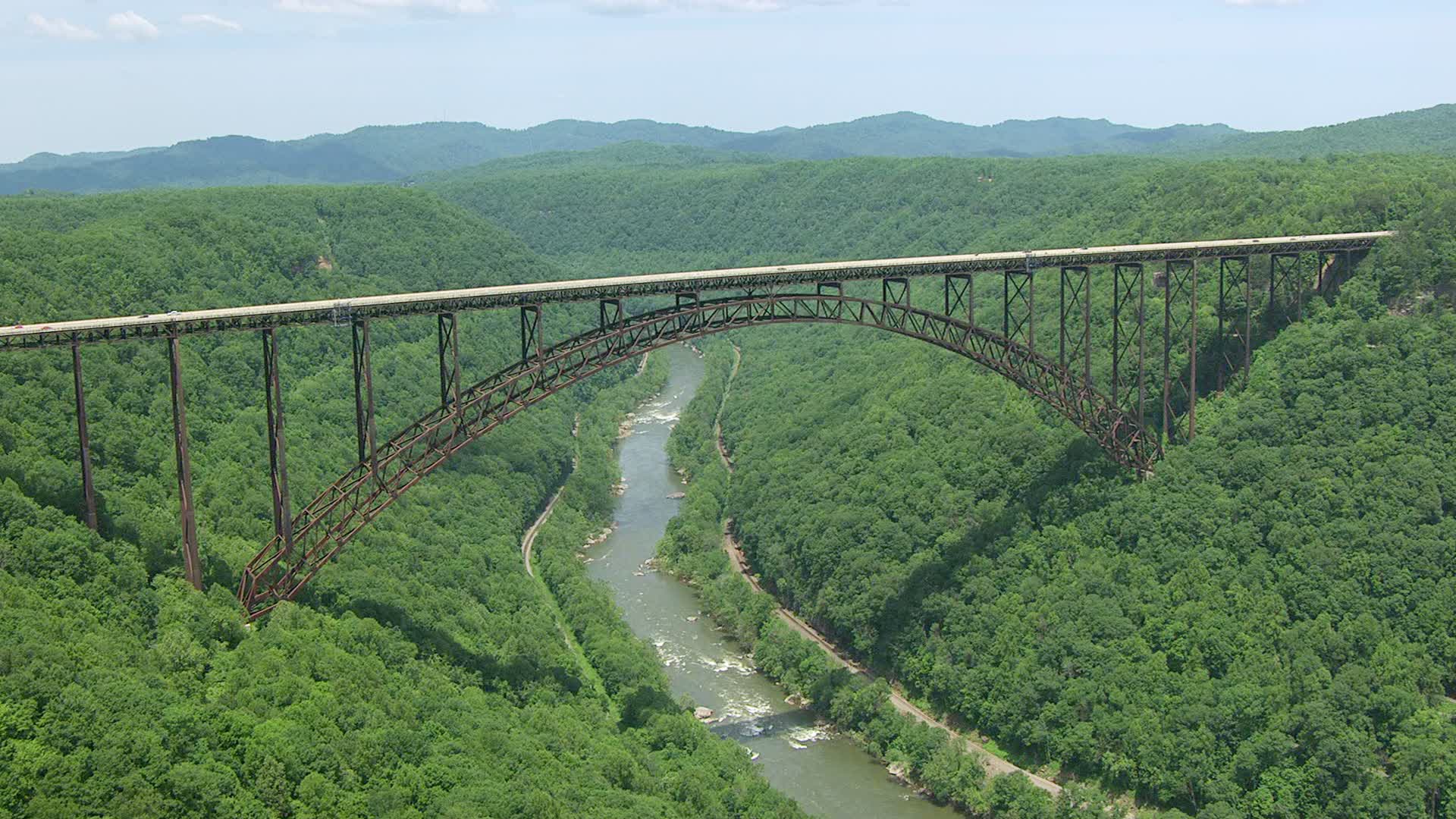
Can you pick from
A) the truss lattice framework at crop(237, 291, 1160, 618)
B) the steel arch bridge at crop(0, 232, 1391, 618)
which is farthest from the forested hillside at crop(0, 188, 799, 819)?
the steel arch bridge at crop(0, 232, 1391, 618)

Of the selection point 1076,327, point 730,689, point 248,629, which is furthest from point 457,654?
point 1076,327

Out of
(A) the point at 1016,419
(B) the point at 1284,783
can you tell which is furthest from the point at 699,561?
(B) the point at 1284,783

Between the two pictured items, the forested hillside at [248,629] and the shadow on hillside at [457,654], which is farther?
the shadow on hillside at [457,654]

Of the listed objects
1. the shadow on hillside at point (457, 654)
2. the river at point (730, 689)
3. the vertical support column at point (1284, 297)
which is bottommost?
the river at point (730, 689)

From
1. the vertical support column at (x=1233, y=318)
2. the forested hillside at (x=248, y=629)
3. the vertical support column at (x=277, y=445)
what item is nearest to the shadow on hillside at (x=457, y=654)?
the forested hillside at (x=248, y=629)

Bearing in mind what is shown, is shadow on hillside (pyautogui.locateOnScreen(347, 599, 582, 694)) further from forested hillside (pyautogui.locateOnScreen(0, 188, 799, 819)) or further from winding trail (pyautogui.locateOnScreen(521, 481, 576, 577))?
winding trail (pyautogui.locateOnScreen(521, 481, 576, 577))

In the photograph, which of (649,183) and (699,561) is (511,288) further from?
(649,183)

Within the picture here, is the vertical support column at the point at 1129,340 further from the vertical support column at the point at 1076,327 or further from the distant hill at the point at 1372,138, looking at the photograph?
the distant hill at the point at 1372,138
